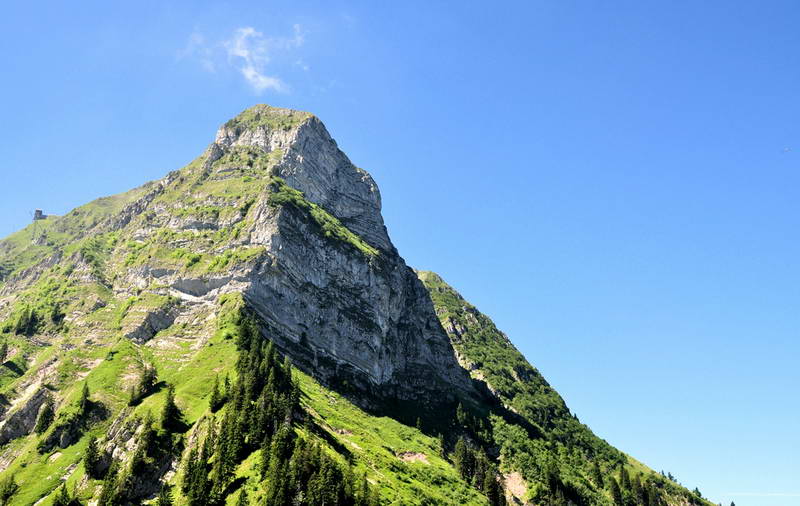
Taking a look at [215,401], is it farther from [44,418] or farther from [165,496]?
[44,418]

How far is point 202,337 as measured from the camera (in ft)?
572

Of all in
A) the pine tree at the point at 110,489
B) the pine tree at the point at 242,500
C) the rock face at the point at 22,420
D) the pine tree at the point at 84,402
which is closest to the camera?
the pine tree at the point at 242,500

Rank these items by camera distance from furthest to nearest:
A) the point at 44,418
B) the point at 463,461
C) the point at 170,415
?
1. the point at 463,461
2. the point at 44,418
3. the point at 170,415

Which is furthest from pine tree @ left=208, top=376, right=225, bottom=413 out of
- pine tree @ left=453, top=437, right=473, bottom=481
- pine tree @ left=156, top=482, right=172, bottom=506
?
pine tree @ left=453, top=437, right=473, bottom=481

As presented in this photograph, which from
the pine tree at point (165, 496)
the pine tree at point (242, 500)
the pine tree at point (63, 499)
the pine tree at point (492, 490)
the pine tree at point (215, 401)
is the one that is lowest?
the pine tree at point (63, 499)

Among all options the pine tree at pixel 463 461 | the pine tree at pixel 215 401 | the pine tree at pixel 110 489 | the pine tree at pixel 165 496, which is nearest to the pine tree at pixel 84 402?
the pine tree at pixel 110 489

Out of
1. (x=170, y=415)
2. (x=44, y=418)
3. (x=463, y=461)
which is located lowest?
(x=44, y=418)

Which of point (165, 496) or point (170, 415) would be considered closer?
point (165, 496)

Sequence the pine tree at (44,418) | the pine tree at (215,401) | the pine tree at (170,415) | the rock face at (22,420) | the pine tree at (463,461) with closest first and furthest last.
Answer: the pine tree at (170,415) → the pine tree at (215,401) → the pine tree at (44,418) → the rock face at (22,420) → the pine tree at (463,461)

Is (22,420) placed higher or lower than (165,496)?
lower

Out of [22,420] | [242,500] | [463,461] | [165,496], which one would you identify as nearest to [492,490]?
[463,461]

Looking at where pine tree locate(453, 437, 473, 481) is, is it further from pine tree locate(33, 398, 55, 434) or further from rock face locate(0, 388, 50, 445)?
rock face locate(0, 388, 50, 445)

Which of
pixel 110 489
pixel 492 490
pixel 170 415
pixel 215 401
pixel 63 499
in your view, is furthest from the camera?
pixel 492 490

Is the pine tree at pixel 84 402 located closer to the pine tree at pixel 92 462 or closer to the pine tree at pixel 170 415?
the pine tree at pixel 92 462
